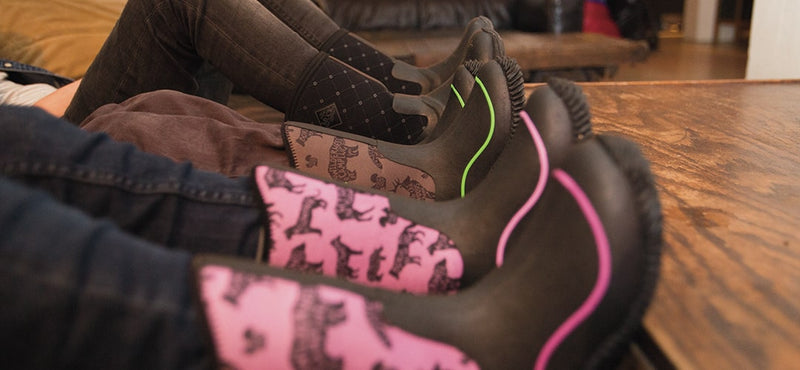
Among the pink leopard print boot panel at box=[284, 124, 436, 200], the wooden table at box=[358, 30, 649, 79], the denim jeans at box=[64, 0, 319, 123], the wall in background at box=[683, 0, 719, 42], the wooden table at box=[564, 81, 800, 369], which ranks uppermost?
the denim jeans at box=[64, 0, 319, 123]

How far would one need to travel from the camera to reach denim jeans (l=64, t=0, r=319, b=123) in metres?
0.85

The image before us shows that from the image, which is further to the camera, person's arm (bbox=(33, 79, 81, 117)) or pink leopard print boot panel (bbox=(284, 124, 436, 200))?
person's arm (bbox=(33, 79, 81, 117))

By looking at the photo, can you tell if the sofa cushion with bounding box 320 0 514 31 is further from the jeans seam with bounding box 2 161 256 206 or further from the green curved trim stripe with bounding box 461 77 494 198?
the jeans seam with bounding box 2 161 256 206

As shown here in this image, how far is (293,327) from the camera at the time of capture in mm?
365

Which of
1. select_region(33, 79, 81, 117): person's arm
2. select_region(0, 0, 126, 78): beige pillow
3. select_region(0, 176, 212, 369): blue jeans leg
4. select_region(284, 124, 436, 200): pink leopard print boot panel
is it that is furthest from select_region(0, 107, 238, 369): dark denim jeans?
select_region(0, 0, 126, 78): beige pillow

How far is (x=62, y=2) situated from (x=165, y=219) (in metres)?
1.19

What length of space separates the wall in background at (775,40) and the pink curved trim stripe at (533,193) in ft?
4.93

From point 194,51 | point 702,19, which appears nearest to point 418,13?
point 194,51

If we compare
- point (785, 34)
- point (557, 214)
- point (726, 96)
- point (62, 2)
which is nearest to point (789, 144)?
point (726, 96)

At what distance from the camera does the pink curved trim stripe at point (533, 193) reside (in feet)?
1.59

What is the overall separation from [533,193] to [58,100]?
84 centimetres

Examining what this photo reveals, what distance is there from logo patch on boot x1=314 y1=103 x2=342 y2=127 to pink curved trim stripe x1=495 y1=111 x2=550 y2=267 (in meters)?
0.39

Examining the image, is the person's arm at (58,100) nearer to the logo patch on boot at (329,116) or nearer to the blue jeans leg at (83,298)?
the logo patch on boot at (329,116)

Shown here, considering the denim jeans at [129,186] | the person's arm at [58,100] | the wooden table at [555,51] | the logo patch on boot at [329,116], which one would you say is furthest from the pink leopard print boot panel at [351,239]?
the wooden table at [555,51]
